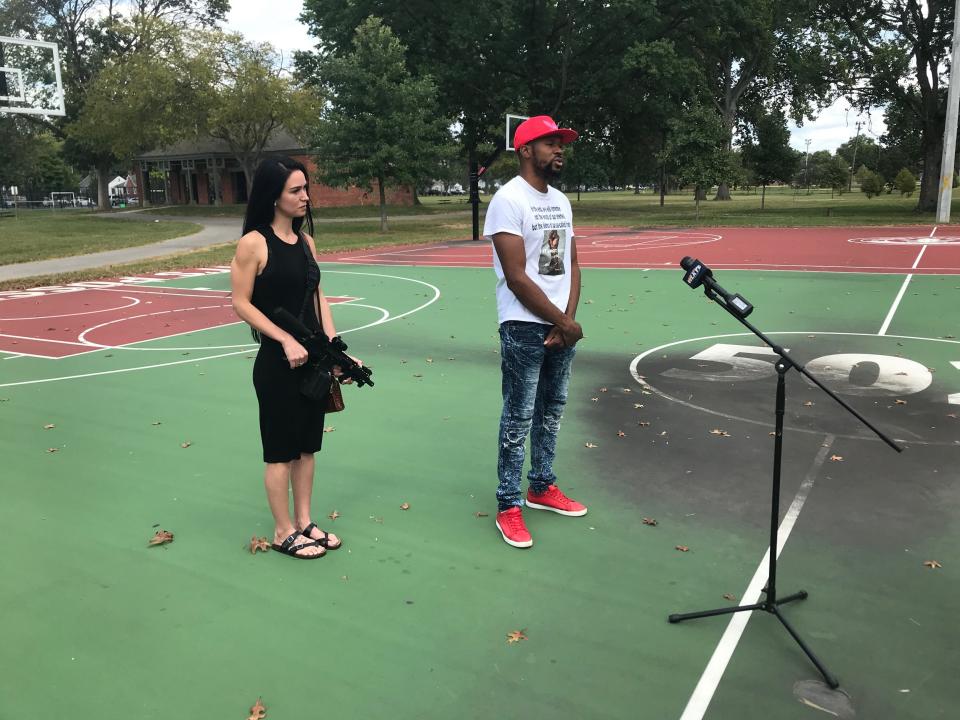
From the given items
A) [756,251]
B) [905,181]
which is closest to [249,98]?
[756,251]

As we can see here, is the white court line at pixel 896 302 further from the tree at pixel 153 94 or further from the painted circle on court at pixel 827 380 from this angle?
the tree at pixel 153 94

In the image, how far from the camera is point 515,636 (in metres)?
3.44

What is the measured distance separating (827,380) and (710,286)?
5157 mm

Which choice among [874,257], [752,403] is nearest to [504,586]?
[752,403]

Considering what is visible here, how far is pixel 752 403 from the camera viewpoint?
7.04 meters

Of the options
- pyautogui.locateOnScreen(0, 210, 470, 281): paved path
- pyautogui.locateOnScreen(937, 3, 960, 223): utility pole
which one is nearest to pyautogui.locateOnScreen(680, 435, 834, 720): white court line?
pyautogui.locateOnScreen(0, 210, 470, 281): paved path

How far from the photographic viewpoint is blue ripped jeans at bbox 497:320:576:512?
422cm

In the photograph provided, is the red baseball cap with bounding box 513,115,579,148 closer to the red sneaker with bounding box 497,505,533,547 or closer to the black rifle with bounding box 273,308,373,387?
the black rifle with bounding box 273,308,373,387

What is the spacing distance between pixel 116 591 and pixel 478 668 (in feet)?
6.43

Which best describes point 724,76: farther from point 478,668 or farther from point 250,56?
point 478,668

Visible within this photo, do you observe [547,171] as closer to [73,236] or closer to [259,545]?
[259,545]

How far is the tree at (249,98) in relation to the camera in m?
40.2

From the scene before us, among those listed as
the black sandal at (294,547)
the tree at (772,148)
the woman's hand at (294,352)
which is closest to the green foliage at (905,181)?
the tree at (772,148)

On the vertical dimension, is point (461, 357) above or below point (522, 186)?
below
